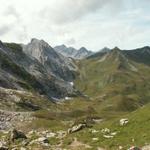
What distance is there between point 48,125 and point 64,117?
41738 millimetres

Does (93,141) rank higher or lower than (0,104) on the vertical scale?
lower

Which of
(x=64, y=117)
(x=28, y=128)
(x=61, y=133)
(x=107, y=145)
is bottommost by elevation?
(x=107, y=145)

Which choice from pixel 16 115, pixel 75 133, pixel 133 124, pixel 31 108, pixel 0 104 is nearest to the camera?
pixel 133 124

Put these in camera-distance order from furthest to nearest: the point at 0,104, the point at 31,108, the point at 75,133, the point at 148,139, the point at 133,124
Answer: the point at 31,108 < the point at 0,104 < the point at 75,133 < the point at 133,124 < the point at 148,139

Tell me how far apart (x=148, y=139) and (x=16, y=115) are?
3204 inches

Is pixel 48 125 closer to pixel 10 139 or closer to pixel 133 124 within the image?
pixel 10 139

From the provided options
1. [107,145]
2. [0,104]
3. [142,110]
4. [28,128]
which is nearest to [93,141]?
[107,145]

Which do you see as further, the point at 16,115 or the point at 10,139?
the point at 16,115

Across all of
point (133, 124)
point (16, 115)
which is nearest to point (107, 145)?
point (133, 124)

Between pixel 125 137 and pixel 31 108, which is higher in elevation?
pixel 31 108

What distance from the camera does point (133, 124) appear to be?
5275 centimetres

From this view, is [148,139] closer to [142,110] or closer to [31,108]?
[142,110]

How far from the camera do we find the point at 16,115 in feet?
402

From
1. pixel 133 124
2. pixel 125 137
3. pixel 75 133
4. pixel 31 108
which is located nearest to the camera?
pixel 125 137
